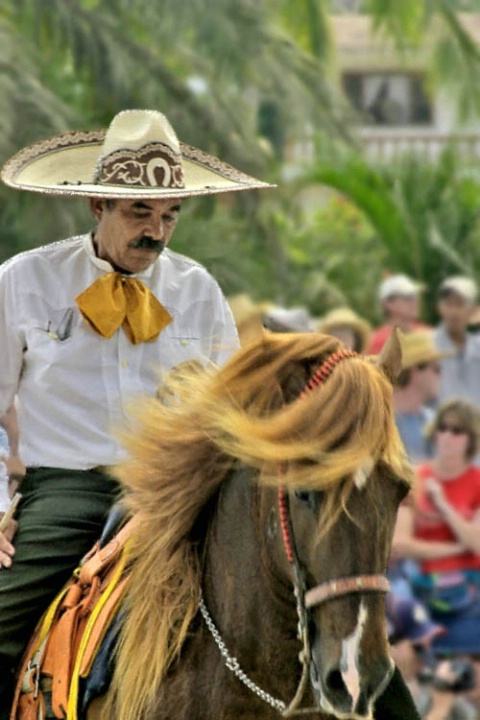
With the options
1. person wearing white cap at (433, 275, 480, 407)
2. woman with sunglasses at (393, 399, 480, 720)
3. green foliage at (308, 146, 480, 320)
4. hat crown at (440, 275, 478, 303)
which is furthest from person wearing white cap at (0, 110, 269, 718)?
green foliage at (308, 146, 480, 320)

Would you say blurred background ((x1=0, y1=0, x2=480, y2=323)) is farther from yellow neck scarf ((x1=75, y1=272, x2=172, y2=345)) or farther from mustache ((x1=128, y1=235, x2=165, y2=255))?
mustache ((x1=128, y1=235, x2=165, y2=255))

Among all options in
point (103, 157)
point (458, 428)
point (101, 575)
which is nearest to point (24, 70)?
point (458, 428)

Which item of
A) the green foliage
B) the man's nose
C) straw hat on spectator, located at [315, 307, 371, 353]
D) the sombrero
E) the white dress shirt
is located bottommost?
the green foliage

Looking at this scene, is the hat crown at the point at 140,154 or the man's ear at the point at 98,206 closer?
the hat crown at the point at 140,154

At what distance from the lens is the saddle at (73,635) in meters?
4.52

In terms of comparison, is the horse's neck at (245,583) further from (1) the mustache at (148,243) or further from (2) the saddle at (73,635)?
(1) the mustache at (148,243)

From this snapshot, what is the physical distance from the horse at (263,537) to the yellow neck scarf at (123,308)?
0.35 m

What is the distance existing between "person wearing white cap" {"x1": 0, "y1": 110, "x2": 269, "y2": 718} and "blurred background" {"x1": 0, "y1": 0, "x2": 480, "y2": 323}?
19.9 ft

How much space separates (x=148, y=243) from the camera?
499 centimetres

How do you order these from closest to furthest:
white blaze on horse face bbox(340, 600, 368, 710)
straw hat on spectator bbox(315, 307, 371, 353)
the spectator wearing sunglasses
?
white blaze on horse face bbox(340, 600, 368, 710) < the spectator wearing sunglasses < straw hat on spectator bbox(315, 307, 371, 353)

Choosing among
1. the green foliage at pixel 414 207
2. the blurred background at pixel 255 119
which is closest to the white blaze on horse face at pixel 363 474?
the blurred background at pixel 255 119

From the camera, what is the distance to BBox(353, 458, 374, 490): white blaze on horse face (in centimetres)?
399

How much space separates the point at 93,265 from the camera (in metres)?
5.19

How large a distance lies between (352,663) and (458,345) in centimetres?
708
